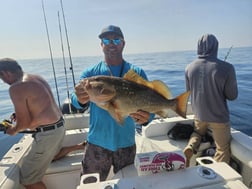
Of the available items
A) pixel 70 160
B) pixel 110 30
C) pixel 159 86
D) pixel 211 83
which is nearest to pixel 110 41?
pixel 110 30

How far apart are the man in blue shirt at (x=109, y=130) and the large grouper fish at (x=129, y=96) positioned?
51cm

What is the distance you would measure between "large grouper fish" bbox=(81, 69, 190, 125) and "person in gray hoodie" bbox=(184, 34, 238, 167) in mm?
1616

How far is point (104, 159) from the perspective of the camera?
7.70 feet

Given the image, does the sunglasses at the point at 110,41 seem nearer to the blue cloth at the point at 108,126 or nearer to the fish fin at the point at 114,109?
the blue cloth at the point at 108,126

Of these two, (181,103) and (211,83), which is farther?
(211,83)

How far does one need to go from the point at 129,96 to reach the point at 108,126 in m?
0.68

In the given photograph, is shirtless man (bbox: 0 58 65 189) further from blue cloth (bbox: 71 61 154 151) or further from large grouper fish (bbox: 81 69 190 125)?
large grouper fish (bbox: 81 69 190 125)

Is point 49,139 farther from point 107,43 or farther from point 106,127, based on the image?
point 107,43

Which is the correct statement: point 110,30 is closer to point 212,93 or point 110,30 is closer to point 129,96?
point 129,96

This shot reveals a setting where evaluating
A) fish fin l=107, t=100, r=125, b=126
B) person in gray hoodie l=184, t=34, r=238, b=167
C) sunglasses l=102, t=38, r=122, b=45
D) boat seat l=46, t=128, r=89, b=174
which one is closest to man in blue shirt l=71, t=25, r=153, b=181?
sunglasses l=102, t=38, r=122, b=45

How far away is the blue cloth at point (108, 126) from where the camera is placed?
7.44 ft

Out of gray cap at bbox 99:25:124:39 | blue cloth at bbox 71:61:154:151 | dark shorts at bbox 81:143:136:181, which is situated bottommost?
dark shorts at bbox 81:143:136:181

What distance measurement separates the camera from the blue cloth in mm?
2268

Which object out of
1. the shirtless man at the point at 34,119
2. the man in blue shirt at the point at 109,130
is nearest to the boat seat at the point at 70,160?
the shirtless man at the point at 34,119
